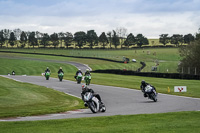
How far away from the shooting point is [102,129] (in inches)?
434

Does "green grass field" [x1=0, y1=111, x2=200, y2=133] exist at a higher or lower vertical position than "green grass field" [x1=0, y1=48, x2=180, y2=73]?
higher

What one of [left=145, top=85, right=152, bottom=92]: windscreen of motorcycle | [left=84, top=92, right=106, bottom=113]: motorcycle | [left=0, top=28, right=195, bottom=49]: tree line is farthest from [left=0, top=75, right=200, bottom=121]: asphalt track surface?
[left=0, top=28, right=195, bottom=49]: tree line

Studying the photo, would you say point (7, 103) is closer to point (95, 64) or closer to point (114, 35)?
point (95, 64)

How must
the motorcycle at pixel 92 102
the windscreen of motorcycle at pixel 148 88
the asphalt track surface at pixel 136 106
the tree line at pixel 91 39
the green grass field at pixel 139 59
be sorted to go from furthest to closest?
the tree line at pixel 91 39 < the green grass field at pixel 139 59 < the windscreen of motorcycle at pixel 148 88 < the motorcycle at pixel 92 102 < the asphalt track surface at pixel 136 106

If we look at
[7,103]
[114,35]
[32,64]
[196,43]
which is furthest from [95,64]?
[114,35]

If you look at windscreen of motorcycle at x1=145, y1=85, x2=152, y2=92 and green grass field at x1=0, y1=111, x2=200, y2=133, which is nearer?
green grass field at x1=0, y1=111, x2=200, y2=133

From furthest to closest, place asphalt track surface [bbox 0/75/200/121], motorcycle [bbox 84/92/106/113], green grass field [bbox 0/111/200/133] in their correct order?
motorcycle [bbox 84/92/106/113]
asphalt track surface [bbox 0/75/200/121]
green grass field [bbox 0/111/200/133]

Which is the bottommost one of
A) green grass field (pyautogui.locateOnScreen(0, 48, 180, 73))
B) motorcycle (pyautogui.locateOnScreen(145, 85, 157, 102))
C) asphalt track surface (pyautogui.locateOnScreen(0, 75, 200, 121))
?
green grass field (pyautogui.locateOnScreen(0, 48, 180, 73))

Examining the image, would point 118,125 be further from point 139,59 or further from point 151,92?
point 139,59

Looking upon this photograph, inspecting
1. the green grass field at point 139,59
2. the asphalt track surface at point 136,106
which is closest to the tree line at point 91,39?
the green grass field at point 139,59

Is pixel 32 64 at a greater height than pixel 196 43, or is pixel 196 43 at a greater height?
pixel 196 43

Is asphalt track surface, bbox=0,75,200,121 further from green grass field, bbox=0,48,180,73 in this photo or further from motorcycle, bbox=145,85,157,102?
green grass field, bbox=0,48,180,73

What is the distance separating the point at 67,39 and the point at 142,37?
39.3m

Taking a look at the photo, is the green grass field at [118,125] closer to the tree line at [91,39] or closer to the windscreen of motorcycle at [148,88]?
the windscreen of motorcycle at [148,88]
